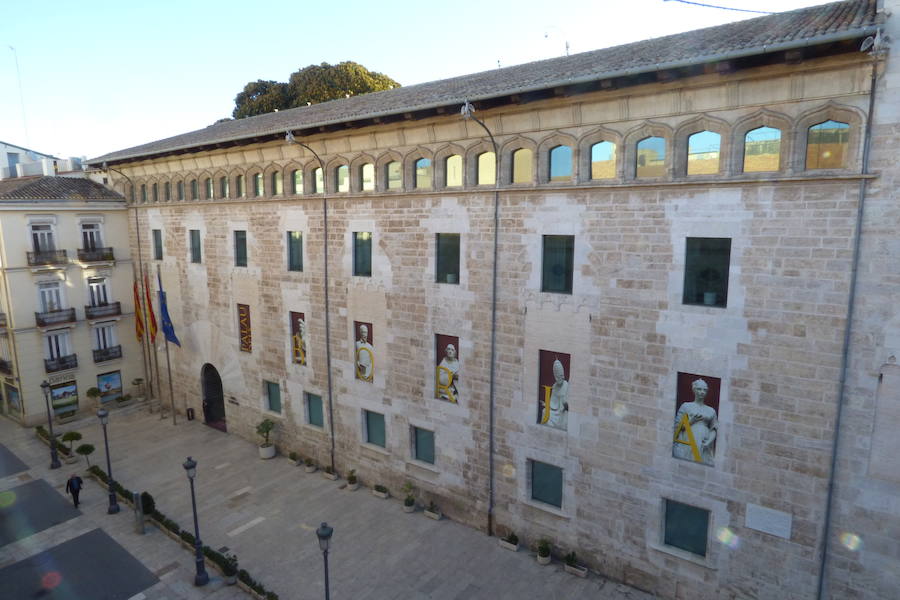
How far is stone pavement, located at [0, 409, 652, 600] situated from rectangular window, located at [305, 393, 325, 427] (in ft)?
6.16

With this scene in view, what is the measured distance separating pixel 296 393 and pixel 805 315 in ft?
52.5

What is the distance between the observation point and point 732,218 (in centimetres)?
1095

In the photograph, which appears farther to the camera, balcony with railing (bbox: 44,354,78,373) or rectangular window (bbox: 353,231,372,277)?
balcony with railing (bbox: 44,354,78,373)

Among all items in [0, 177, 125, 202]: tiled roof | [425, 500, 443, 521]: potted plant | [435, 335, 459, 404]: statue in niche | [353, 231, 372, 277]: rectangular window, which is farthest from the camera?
[0, 177, 125, 202]: tiled roof

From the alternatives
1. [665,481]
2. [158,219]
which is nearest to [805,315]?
[665,481]

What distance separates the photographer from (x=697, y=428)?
11.9 m

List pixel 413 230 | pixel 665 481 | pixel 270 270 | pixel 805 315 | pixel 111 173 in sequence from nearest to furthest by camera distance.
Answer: pixel 805 315, pixel 665 481, pixel 413 230, pixel 270 270, pixel 111 173

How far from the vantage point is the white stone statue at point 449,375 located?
1551cm

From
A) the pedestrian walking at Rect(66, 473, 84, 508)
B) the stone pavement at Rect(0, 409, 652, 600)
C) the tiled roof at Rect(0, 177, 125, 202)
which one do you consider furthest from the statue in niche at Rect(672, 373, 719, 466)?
the tiled roof at Rect(0, 177, 125, 202)

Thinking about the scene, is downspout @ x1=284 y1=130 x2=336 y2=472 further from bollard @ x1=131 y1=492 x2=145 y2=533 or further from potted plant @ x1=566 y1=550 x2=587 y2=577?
potted plant @ x1=566 y1=550 x2=587 y2=577

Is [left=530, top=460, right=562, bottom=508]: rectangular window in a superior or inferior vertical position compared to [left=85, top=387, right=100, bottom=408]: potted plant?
superior

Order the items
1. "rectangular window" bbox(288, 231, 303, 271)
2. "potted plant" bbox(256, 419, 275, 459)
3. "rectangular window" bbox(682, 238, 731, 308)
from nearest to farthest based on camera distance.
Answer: "rectangular window" bbox(682, 238, 731, 308)
"rectangular window" bbox(288, 231, 303, 271)
"potted plant" bbox(256, 419, 275, 459)

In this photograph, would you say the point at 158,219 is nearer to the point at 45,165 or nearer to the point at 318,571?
the point at 45,165

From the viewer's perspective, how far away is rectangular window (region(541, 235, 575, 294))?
43.3 ft
